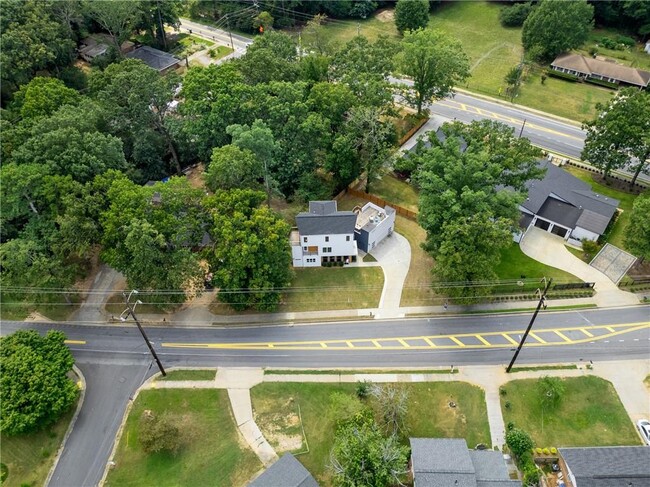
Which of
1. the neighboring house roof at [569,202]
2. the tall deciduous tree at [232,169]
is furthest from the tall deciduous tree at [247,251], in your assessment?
the neighboring house roof at [569,202]

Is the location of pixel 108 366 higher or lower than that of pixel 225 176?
lower

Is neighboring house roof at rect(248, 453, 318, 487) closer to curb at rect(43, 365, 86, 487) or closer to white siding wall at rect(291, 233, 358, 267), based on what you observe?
curb at rect(43, 365, 86, 487)

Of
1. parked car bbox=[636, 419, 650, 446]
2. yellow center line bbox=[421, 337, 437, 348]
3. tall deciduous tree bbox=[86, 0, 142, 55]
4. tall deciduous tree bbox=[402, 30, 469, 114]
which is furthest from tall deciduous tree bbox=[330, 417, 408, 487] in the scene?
tall deciduous tree bbox=[86, 0, 142, 55]

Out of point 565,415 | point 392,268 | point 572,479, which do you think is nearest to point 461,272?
point 392,268

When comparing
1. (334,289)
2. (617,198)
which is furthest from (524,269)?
(334,289)

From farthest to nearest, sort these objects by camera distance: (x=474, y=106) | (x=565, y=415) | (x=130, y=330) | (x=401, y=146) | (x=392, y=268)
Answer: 1. (x=474, y=106)
2. (x=401, y=146)
3. (x=392, y=268)
4. (x=130, y=330)
5. (x=565, y=415)

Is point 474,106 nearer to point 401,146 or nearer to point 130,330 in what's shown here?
point 401,146

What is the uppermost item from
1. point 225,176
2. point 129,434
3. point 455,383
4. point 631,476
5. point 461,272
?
point 225,176
